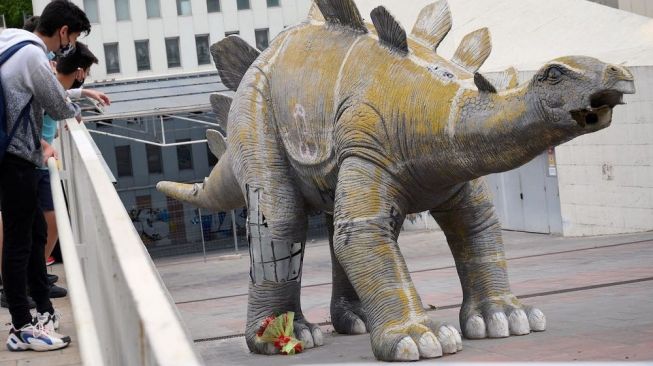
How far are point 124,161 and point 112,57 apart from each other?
724cm

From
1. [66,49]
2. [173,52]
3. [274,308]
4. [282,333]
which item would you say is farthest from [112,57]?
[66,49]

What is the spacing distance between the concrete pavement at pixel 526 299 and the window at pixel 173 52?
21731 mm

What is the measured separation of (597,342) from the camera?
7.23 m

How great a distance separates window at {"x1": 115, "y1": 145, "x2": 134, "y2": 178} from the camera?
35.8 meters

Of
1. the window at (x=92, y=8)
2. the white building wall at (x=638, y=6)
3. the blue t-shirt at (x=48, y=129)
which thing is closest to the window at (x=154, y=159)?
the window at (x=92, y=8)

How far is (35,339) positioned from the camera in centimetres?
514

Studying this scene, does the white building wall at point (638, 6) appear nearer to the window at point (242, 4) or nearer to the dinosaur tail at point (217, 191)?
the dinosaur tail at point (217, 191)

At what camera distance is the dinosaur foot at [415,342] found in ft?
21.4

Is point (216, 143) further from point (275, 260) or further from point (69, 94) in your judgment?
point (69, 94)

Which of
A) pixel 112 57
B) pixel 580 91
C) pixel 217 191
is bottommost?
pixel 217 191

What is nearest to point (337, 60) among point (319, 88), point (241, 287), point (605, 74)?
point (319, 88)

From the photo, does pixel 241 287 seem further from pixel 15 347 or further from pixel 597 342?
pixel 15 347

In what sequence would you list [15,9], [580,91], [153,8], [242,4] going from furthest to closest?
[15,9], [153,8], [242,4], [580,91]

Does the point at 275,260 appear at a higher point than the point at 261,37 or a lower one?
lower
